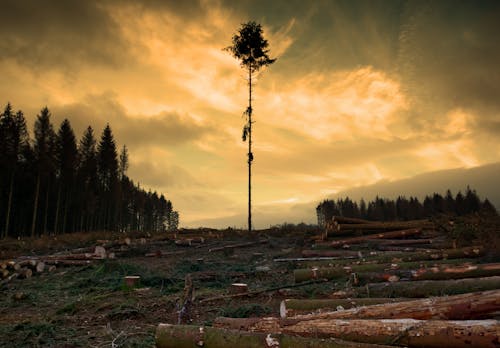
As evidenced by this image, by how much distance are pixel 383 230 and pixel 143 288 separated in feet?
44.3

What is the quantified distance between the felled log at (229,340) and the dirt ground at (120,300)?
6.04ft

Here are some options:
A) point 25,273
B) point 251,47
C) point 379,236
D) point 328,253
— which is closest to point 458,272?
point 328,253

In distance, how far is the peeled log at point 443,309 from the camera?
388 centimetres

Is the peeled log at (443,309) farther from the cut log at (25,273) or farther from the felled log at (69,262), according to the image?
the felled log at (69,262)

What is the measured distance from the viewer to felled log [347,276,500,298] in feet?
20.0

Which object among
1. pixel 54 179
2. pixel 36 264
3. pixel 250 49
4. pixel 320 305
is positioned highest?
pixel 250 49

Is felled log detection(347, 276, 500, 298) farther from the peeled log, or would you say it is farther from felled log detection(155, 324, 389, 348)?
felled log detection(155, 324, 389, 348)

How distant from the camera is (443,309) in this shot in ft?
12.7

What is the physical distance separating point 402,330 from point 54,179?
1838 inches

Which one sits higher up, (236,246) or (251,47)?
(251,47)

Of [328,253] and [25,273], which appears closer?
[25,273]

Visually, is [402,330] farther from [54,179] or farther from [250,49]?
[54,179]

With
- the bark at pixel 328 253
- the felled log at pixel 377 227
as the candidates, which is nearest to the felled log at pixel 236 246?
the felled log at pixel 377 227

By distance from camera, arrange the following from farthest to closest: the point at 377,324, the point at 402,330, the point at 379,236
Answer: the point at 379,236
the point at 377,324
the point at 402,330
